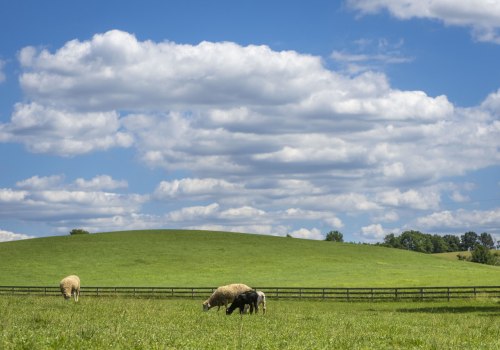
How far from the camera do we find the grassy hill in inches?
2650

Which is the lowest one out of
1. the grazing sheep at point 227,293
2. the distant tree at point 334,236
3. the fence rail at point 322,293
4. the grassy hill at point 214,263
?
the fence rail at point 322,293

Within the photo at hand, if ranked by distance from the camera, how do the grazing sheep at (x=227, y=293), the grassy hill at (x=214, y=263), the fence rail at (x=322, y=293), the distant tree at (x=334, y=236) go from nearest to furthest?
the grazing sheep at (x=227, y=293) < the fence rail at (x=322, y=293) < the grassy hill at (x=214, y=263) < the distant tree at (x=334, y=236)

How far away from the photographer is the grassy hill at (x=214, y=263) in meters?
67.3

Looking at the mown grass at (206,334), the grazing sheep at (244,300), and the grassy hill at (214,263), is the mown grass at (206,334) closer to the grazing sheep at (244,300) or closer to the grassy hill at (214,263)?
the grazing sheep at (244,300)

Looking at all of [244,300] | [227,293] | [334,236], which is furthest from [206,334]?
[334,236]

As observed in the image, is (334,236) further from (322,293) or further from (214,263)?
(322,293)

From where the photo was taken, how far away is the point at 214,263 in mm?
82750

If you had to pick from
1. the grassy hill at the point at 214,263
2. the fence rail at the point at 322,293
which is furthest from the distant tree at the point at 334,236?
the fence rail at the point at 322,293

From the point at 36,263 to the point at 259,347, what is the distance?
74.7 metres

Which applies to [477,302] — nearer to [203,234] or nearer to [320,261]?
[320,261]

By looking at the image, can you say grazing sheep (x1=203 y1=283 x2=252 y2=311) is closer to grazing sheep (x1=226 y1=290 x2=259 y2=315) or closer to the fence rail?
grazing sheep (x1=226 y1=290 x2=259 y2=315)

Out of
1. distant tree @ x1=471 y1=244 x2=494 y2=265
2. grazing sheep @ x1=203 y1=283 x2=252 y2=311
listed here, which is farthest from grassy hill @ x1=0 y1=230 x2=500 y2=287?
distant tree @ x1=471 y1=244 x2=494 y2=265

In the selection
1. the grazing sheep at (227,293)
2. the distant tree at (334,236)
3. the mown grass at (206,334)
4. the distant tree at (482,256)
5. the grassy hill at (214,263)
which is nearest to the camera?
the mown grass at (206,334)

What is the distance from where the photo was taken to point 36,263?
3297 inches
